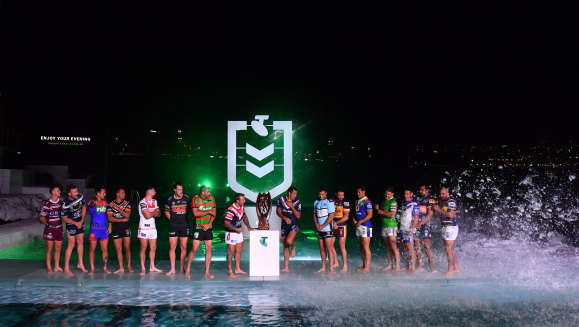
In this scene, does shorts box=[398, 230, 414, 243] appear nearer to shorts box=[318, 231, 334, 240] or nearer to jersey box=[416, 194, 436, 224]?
jersey box=[416, 194, 436, 224]

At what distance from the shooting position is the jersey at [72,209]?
9773mm

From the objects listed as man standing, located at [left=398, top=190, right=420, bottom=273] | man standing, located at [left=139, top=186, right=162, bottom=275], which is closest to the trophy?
man standing, located at [left=139, top=186, right=162, bottom=275]

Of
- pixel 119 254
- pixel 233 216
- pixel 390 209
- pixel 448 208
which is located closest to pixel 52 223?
pixel 119 254

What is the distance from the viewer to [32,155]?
34.9m

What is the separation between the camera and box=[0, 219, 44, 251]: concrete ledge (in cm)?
1390

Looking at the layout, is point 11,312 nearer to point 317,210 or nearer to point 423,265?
point 317,210

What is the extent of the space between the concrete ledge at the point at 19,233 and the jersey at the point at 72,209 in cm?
543

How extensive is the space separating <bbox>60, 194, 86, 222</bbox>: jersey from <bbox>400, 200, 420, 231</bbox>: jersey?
6.96 meters

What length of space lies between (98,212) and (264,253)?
3.68m

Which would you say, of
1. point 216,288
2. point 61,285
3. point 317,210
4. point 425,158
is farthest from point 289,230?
point 425,158

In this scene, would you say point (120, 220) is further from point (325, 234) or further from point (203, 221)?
point (325, 234)

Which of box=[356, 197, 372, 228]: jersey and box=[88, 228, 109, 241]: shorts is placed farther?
box=[356, 197, 372, 228]: jersey

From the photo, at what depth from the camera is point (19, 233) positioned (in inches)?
586

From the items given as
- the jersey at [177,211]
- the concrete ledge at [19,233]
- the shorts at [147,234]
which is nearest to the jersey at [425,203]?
the jersey at [177,211]
